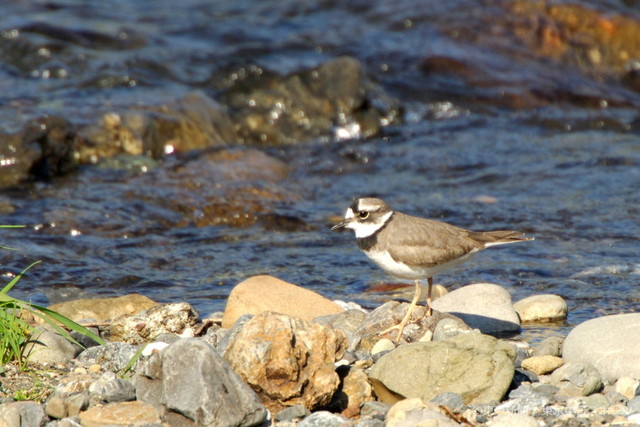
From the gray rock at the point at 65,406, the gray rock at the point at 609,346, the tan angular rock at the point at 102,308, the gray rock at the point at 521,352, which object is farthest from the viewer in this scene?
the tan angular rock at the point at 102,308

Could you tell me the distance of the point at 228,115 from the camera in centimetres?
1403

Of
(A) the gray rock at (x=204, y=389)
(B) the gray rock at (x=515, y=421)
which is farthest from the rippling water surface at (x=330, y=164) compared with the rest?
(A) the gray rock at (x=204, y=389)

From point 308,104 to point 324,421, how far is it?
10330mm

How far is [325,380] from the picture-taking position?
4785mm

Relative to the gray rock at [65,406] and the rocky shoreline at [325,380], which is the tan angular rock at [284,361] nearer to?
the rocky shoreline at [325,380]

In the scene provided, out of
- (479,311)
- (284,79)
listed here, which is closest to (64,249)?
(479,311)

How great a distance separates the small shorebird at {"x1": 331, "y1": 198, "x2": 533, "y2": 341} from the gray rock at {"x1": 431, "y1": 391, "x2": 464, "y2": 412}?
47.6 inches

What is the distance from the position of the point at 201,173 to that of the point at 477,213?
144 inches

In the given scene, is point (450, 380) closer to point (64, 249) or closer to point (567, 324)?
point (567, 324)

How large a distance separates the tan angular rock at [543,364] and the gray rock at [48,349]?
2977mm

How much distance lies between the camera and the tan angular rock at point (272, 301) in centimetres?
650

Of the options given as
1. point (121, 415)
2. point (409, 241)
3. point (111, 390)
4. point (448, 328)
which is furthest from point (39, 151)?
Answer: point (121, 415)

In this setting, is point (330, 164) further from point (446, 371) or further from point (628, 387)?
point (628, 387)

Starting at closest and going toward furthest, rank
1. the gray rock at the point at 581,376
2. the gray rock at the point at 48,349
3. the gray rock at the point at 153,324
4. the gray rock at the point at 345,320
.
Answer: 1. the gray rock at the point at 581,376
2. the gray rock at the point at 48,349
3. the gray rock at the point at 153,324
4. the gray rock at the point at 345,320
